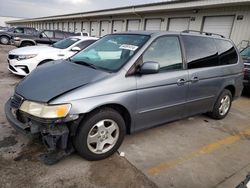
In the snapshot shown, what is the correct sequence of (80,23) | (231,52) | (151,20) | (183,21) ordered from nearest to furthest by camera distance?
(231,52)
(183,21)
(151,20)
(80,23)

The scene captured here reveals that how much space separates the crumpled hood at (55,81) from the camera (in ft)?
8.50

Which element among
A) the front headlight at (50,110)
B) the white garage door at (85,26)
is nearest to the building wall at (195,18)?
the white garage door at (85,26)

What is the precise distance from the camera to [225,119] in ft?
16.0

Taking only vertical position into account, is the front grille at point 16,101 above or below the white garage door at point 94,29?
below

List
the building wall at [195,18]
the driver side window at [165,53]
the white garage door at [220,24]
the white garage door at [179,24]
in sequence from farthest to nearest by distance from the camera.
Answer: the white garage door at [179,24] < the white garage door at [220,24] < the building wall at [195,18] < the driver side window at [165,53]

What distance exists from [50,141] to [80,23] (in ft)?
100.0

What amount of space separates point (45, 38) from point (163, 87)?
12.5m

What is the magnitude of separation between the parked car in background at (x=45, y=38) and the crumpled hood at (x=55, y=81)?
36.4ft

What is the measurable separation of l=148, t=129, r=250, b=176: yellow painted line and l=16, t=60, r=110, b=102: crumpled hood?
1.41 meters

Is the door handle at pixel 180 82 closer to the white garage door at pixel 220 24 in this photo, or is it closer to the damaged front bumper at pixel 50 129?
the damaged front bumper at pixel 50 129

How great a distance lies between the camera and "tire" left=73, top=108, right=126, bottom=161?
2621 mm

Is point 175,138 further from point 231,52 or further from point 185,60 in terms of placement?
point 231,52

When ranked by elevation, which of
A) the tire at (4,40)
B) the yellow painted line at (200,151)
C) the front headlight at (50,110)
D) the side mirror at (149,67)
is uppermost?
the side mirror at (149,67)

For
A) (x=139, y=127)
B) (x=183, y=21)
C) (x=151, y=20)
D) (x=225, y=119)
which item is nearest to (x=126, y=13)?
(x=151, y=20)
